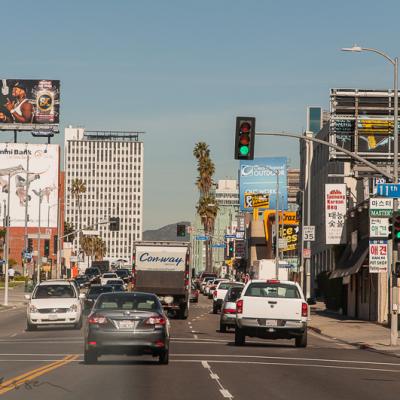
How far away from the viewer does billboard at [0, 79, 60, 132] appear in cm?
16912

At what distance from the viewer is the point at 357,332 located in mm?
45531

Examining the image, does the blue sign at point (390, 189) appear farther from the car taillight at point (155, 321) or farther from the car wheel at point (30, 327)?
the car wheel at point (30, 327)

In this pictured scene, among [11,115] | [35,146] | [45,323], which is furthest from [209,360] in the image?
[35,146]

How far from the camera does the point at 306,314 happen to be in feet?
107

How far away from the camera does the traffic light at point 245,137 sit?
3400 cm

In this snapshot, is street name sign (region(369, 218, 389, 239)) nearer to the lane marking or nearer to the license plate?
the lane marking

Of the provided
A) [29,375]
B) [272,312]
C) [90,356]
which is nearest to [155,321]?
[90,356]

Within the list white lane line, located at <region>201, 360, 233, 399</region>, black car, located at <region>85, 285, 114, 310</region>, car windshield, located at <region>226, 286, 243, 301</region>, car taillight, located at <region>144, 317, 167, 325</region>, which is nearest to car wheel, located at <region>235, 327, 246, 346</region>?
white lane line, located at <region>201, 360, 233, 399</region>

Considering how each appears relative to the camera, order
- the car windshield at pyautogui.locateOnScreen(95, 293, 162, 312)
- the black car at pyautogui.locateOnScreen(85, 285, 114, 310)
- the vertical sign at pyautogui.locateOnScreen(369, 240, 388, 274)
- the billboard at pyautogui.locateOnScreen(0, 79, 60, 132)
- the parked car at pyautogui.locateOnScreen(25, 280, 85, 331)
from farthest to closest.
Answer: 1. the billboard at pyautogui.locateOnScreen(0, 79, 60, 132)
2. the black car at pyautogui.locateOnScreen(85, 285, 114, 310)
3. the parked car at pyautogui.locateOnScreen(25, 280, 85, 331)
4. the vertical sign at pyautogui.locateOnScreen(369, 240, 388, 274)
5. the car windshield at pyautogui.locateOnScreen(95, 293, 162, 312)

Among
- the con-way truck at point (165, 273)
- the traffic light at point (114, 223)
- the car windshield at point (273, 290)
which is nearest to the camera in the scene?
the car windshield at point (273, 290)

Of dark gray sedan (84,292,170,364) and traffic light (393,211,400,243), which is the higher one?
traffic light (393,211,400,243)

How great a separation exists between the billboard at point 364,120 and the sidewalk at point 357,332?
17052 millimetres

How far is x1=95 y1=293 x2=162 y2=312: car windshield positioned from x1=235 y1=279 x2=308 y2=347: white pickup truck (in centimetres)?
799

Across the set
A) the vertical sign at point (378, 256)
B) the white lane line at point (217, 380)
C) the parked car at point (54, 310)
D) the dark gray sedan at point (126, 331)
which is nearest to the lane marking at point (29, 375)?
the dark gray sedan at point (126, 331)
